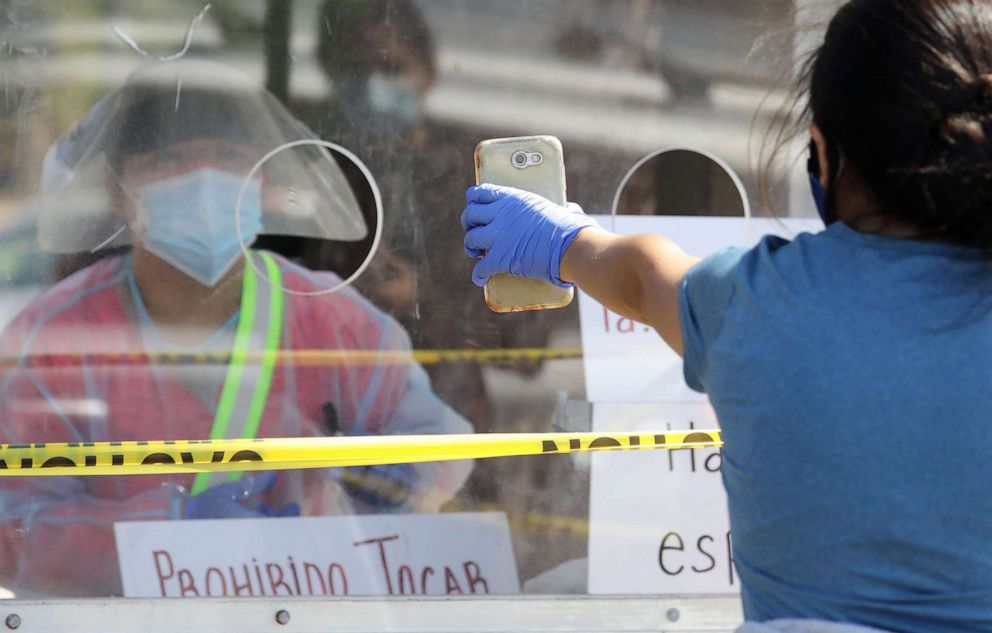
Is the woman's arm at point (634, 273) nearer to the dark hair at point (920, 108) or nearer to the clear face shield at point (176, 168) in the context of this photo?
the dark hair at point (920, 108)

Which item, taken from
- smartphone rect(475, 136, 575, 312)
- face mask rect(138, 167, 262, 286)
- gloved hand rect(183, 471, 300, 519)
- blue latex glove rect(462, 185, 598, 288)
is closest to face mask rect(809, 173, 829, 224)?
blue latex glove rect(462, 185, 598, 288)

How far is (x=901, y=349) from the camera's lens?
116cm

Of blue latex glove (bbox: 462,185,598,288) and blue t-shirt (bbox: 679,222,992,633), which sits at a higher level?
blue latex glove (bbox: 462,185,598,288)

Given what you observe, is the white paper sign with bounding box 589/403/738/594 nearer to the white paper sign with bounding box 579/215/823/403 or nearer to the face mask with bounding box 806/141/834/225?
the white paper sign with bounding box 579/215/823/403

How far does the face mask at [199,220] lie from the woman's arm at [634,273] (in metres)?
1.25

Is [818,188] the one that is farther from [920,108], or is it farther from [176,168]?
[176,168]

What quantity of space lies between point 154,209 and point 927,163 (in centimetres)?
199

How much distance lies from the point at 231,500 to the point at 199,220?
2.27 feet

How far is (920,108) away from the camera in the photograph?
1.14 m

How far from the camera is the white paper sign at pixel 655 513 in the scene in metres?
2.89

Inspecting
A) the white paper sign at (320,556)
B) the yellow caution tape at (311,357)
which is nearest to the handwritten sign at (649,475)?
the yellow caution tape at (311,357)

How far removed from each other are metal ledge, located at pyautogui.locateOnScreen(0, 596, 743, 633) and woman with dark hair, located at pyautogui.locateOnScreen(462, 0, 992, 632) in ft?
5.45

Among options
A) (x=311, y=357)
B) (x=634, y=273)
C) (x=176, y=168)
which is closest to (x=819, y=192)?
(x=634, y=273)

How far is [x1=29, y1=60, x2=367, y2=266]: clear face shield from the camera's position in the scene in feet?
8.66
